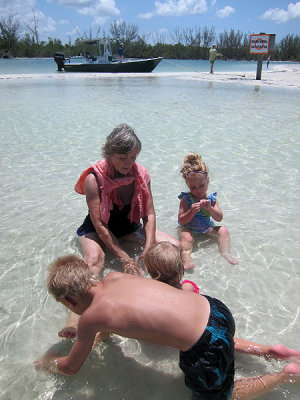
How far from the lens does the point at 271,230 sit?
345cm

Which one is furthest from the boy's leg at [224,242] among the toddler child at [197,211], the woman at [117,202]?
the woman at [117,202]

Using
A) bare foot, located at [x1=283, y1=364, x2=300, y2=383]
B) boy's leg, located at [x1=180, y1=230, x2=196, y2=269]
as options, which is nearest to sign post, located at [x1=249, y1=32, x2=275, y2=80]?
boy's leg, located at [x1=180, y1=230, x2=196, y2=269]

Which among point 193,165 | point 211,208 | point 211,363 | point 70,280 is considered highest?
point 193,165

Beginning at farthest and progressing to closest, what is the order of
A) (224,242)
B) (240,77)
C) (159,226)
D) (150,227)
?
(240,77) < (159,226) < (224,242) < (150,227)

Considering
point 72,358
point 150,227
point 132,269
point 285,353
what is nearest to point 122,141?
point 150,227

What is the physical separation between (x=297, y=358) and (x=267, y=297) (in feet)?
2.08

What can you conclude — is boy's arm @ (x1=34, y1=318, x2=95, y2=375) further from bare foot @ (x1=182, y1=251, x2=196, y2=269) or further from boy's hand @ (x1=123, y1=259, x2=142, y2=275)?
bare foot @ (x1=182, y1=251, x2=196, y2=269)

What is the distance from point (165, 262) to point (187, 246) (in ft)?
3.83

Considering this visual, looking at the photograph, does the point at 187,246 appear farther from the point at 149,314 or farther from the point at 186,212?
the point at 149,314

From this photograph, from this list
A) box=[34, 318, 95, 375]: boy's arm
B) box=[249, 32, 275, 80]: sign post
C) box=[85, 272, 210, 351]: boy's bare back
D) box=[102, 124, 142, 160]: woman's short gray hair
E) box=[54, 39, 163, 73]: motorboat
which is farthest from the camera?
box=[54, 39, 163, 73]: motorboat

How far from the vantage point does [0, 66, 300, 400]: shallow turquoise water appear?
1943 mm

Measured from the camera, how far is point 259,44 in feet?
56.1

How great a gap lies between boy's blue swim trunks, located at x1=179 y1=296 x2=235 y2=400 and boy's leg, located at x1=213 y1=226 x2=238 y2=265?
133cm

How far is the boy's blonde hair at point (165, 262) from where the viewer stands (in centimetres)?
199
